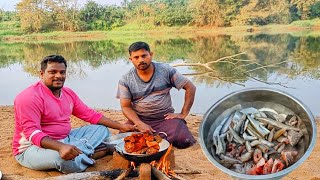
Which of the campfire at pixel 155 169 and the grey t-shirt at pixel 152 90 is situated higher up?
the grey t-shirt at pixel 152 90

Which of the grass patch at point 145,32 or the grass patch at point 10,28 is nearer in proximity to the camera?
the grass patch at point 145,32

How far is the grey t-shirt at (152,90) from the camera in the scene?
13.0 ft

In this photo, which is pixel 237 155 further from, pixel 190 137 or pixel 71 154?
pixel 190 137

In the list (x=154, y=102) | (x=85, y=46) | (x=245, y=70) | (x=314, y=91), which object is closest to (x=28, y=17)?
(x=85, y=46)

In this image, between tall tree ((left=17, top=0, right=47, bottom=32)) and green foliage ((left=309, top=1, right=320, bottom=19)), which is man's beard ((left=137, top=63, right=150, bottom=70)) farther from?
tall tree ((left=17, top=0, right=47, bottom=32))

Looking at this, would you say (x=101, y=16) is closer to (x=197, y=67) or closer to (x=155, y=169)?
(x=197, y=67)

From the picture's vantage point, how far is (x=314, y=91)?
30.3ft

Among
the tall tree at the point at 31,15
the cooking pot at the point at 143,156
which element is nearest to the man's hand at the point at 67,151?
the cooking pot at the point at 143,156

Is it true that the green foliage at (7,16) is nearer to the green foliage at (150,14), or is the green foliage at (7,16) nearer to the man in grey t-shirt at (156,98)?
the green foliage at (150,14)

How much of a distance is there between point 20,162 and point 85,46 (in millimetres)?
16230

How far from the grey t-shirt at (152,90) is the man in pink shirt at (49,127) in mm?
513

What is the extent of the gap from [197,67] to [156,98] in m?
8.62

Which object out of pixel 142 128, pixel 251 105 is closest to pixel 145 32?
pixel 142 128

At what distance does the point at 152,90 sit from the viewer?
3.99 meters
